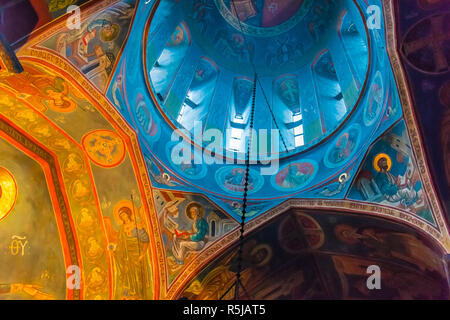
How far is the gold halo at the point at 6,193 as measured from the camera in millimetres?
10102

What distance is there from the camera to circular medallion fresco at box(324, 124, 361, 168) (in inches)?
423

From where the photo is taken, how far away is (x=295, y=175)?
460 inches

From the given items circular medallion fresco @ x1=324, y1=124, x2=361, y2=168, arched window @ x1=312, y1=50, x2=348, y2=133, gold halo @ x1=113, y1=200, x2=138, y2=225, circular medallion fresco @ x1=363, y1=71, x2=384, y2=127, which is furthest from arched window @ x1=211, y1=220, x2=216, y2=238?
circular medallion fresco @ x1=363, y1=71, x2=384, y2=127

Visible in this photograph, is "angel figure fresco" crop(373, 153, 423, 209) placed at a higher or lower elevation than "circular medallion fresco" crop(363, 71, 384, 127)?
lower

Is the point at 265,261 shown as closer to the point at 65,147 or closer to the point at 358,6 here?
the point at 65,147

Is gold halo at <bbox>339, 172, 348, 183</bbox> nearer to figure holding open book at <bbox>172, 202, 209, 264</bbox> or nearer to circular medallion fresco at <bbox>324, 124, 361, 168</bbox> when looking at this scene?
circular medallion fresco at <bbox>324, 124, 361, 168</bbox>

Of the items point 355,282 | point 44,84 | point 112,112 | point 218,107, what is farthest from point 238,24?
point 355,282

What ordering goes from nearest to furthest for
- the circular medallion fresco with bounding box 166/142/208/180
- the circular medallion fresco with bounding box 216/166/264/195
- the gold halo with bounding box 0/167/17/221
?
the gold halo with bounding box 0/167/17/221 → the circular medallion fresco with bounding box 166/142/208/180 → the circular medallion fresco with bounding box 216/166/264/195

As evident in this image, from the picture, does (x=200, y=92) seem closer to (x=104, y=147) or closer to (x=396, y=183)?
(x=104, y=147)

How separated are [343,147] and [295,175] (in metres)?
1.39

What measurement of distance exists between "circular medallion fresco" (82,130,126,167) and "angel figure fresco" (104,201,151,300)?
1052 mm

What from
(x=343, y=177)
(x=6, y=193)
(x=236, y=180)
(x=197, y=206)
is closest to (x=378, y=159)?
(x=343, y=177)

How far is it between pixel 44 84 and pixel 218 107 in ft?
17.1

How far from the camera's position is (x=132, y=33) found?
31.6 ft
